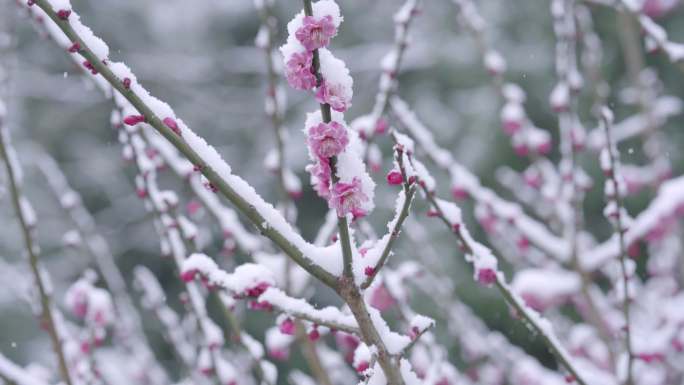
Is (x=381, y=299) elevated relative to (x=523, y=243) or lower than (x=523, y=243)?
lower

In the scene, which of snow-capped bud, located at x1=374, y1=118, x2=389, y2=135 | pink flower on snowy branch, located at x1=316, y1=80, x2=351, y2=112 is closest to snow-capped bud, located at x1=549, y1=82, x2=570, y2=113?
snow-capped bud, located at x1=374, y1=118, x2=389, y2=135

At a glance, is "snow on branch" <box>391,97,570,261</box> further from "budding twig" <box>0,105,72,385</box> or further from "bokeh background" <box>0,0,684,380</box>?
"bokeh background" <box>0,0,684,380</box>

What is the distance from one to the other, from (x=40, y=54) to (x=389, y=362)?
34.6 feet

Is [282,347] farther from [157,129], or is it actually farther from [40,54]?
[40,54]

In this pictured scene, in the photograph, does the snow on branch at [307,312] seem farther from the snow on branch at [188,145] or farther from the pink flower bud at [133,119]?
the pink flower bud at [133,119]

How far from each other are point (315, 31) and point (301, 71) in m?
0.06

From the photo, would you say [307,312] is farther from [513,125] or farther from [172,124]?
[513,125]

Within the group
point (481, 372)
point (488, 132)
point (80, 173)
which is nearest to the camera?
point (481, 372)

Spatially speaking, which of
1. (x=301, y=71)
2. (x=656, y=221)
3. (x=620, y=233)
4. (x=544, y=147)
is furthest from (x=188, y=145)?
(x=656, y=221)

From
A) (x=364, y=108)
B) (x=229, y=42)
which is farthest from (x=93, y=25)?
(x=364, y=108)

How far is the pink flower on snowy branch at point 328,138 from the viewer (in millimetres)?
1023

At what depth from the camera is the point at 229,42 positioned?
416 inches

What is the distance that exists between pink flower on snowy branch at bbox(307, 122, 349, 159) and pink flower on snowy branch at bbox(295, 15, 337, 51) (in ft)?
0.38

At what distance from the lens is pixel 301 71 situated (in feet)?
3.44
